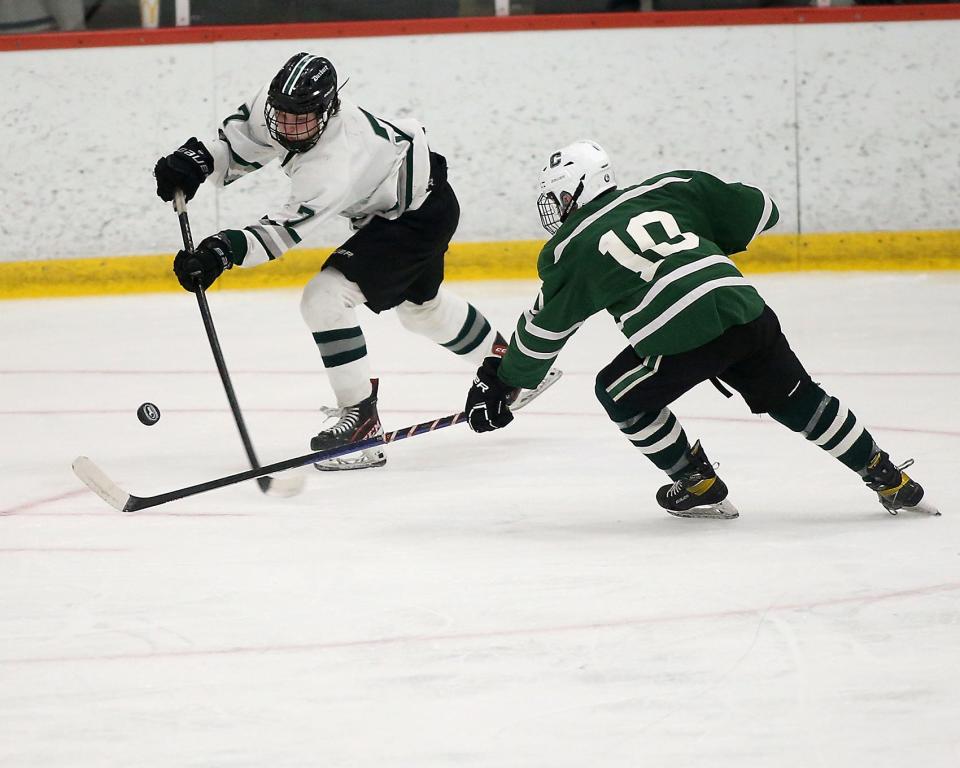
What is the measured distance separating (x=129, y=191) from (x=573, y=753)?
4747 millimetres

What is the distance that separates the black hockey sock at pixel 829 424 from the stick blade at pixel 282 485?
1.00m

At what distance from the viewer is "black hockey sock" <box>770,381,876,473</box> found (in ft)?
9.10

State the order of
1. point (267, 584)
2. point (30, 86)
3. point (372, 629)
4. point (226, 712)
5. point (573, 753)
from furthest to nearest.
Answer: point (30, 86)
point (267, 584)
point (372, 629)
point (226, 712)
point (573, 753)

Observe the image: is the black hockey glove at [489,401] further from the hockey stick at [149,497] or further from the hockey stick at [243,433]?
the hockey stick at [243,433]

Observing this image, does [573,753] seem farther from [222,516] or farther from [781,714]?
[222,516]

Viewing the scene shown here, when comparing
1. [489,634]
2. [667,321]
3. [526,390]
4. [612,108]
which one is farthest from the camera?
[612,108]

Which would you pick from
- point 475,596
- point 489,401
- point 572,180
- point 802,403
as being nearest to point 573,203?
point 572,180

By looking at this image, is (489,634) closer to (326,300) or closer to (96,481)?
(96,481)

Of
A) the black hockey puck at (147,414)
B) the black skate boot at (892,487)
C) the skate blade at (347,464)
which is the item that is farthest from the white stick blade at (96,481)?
the black skate boot at (892,487)

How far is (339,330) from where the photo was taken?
3.57 m

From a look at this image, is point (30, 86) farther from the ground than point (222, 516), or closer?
farther from the ground

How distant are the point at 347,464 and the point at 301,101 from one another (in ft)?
2.64

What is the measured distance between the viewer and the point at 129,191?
20.1 feet

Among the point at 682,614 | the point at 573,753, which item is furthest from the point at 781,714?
the point at 682,614
